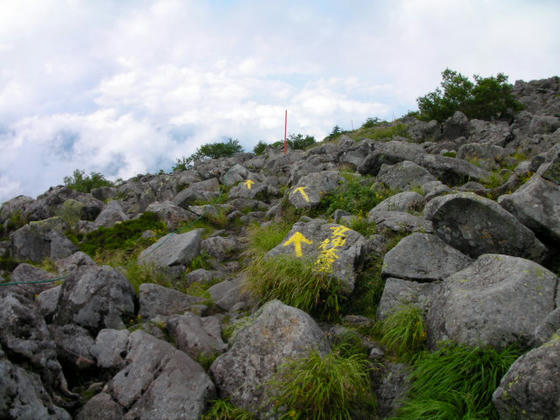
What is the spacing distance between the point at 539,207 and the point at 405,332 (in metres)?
3.25

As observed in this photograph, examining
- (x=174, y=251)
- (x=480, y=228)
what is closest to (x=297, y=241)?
(x=480, y=228)

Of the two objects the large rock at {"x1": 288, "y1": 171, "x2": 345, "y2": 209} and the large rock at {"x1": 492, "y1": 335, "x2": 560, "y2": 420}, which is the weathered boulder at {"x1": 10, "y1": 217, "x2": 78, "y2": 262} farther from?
the large rock at {"x1": 492, "y1": 335, "x2": 560, "y2": 420}

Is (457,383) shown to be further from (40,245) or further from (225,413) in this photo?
(40,245)

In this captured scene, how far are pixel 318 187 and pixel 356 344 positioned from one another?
21.2ft

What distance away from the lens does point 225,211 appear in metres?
13.6

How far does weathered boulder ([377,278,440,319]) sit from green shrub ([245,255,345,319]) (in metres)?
0.74

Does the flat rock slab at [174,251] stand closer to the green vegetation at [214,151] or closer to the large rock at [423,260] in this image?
the large rock at [423,260]

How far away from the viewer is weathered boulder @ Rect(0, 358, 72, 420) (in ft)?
12.7

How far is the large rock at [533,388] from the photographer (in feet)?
10.4

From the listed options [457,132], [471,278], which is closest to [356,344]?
[471,278]

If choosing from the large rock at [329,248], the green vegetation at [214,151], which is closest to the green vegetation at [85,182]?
the green vegetation at [214,151]

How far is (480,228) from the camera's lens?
21.0 ft

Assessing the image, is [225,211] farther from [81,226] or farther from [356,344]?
[356,344]

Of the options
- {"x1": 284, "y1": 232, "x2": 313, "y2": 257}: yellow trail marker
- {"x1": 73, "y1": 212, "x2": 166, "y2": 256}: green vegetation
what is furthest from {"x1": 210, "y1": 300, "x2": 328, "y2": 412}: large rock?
{"x1": 73, "y1": 212, "x2": 166, "y2": 256}: green vegetation
